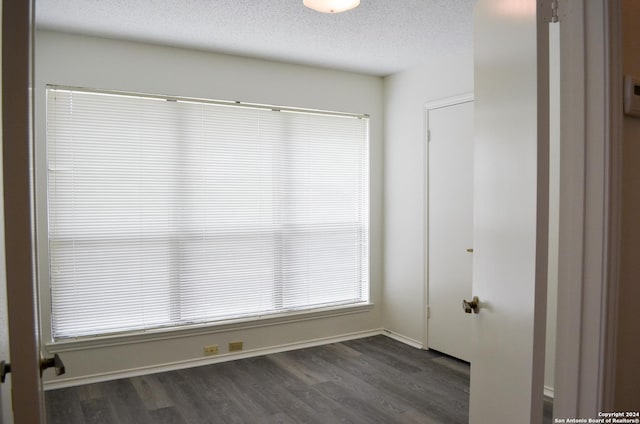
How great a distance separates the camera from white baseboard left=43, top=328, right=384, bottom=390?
3.29m

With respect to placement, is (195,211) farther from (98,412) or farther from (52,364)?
(52,364)

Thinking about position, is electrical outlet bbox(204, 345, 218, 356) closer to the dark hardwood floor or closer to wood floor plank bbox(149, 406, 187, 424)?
the dark hardwood floor

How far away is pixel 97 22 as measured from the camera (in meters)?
3.03

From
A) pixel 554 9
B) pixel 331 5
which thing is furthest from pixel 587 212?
pixel 331 5

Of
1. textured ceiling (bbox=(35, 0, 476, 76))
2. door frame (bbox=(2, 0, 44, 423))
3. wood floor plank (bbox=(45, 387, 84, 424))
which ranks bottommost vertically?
wood floor plank (bbox=(45, 387, 84, 424))

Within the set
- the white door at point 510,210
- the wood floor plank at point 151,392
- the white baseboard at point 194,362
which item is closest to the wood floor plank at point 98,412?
the wood floor plank at point 151,392

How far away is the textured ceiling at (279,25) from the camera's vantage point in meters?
2.80

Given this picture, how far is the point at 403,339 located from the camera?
14.4 ft

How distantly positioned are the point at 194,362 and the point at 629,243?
10.7 ft

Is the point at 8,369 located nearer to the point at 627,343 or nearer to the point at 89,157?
the point at 627,343

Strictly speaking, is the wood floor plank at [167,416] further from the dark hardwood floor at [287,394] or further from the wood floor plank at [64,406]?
the wood floor plank at [64,406]

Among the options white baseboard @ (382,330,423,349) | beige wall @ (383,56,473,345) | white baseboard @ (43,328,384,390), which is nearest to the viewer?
white baseboard @ (43,328,384,390)

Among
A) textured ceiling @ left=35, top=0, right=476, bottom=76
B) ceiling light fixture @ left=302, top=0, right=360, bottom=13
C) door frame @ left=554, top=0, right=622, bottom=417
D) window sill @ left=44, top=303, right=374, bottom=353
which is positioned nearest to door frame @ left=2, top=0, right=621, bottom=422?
door frame @ left=554, top=0, right=622, bottom=417

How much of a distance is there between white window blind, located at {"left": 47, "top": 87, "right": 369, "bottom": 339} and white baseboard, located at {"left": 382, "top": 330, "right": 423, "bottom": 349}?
1.46 ft
